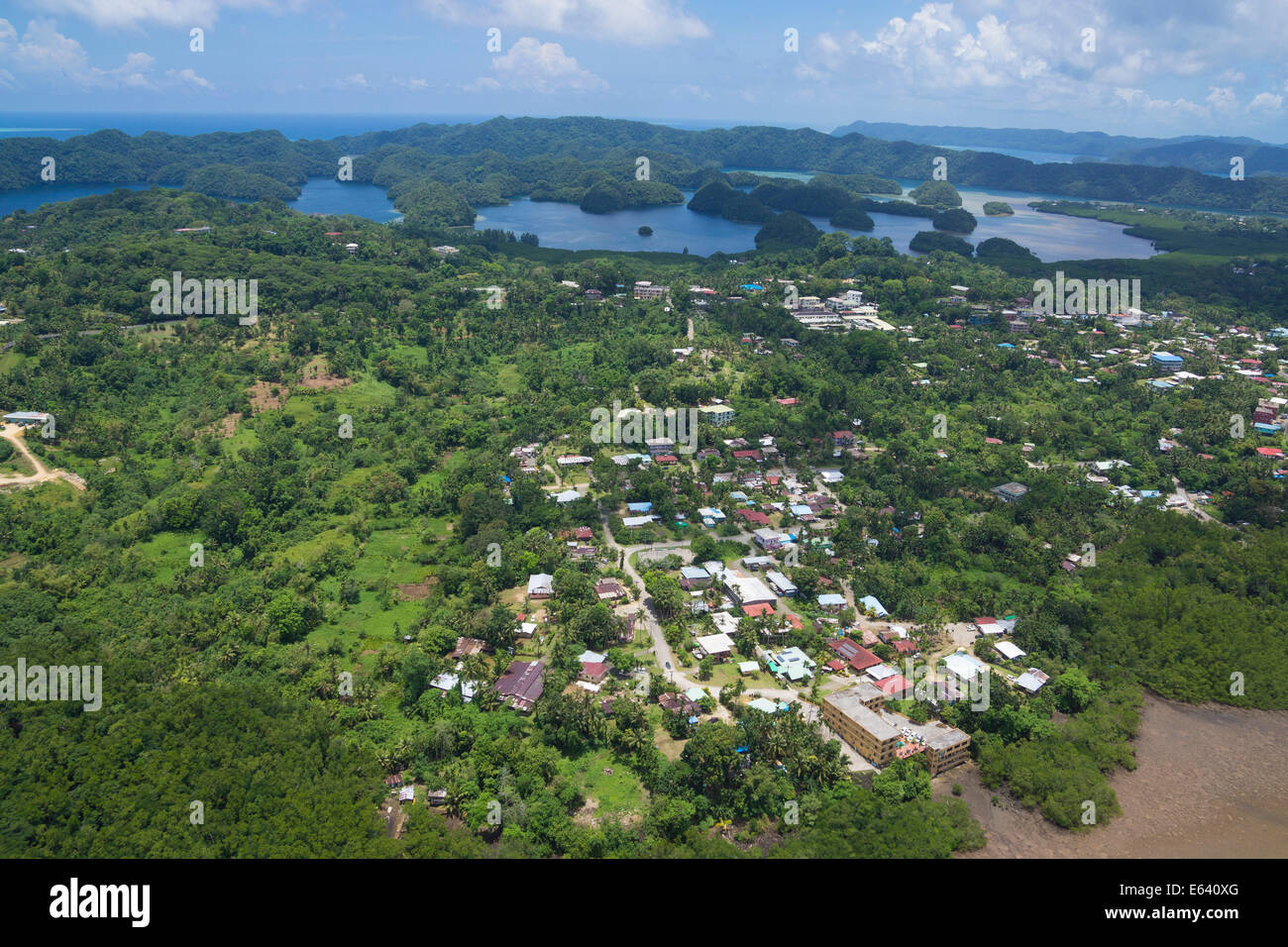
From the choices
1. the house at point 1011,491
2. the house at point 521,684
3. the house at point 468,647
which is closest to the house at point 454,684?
the house at point 521,684

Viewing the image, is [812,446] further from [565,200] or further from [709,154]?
[709,154]

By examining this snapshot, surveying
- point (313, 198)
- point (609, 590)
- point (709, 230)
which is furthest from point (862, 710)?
point (313, 198)

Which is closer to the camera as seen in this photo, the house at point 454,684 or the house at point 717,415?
the house at point 454,684

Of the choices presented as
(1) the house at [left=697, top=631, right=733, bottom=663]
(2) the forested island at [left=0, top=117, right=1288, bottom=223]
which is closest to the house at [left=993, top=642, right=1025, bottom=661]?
(1) the house at [left=697, top=631, right=733, bottom=663]

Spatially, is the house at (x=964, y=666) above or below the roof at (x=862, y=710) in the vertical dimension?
above

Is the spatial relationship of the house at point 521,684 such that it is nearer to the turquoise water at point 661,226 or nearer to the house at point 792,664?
the house at point 792,664

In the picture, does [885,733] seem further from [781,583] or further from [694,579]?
[694,579]

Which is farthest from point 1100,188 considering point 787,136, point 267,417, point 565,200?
point 267,417
